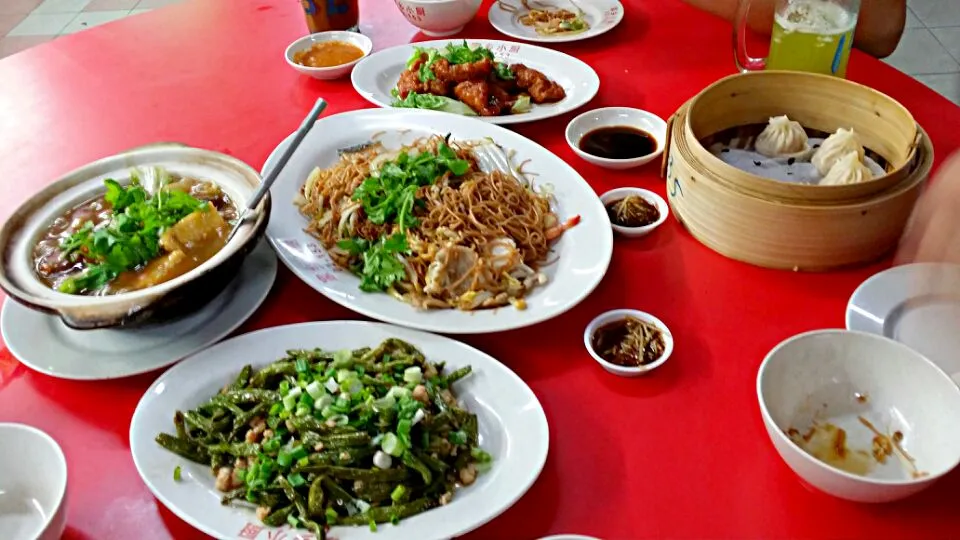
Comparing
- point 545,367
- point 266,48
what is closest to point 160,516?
point 545,367

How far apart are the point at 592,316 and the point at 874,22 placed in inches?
75.1

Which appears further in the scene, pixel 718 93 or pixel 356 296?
pixel 718 93

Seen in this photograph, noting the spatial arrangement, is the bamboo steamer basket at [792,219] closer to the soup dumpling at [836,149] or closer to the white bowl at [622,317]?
the soup dumpling at [836,149]

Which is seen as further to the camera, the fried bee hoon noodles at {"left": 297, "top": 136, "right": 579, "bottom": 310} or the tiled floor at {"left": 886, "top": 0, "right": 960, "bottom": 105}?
the tiled floor at {"left": 886, "top": 0, "right": 960, "bottom": 105}

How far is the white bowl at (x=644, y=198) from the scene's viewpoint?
1894mm

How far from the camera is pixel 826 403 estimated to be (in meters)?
1.40

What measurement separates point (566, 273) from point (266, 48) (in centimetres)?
192

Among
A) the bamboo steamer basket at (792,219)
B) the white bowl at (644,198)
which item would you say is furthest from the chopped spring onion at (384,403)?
the bamboo steamer basket at (792,219)

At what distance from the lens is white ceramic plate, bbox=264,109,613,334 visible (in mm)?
1621

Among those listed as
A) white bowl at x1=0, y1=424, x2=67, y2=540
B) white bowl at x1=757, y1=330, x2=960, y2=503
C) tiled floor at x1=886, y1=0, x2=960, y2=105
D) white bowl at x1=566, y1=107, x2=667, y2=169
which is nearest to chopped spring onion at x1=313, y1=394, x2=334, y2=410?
white bowl at x1=0, y1=424, x2=67, y2=540

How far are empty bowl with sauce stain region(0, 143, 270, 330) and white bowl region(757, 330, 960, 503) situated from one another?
3.92 feet

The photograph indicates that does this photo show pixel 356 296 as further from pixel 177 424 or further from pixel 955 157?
pixel 955 157

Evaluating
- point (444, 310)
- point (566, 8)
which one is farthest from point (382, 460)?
point (566, 8)

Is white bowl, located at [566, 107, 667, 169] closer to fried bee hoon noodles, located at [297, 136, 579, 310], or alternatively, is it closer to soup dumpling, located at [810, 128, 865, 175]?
fried bee hoon noodles, located at [297, 136, 579, 310]
